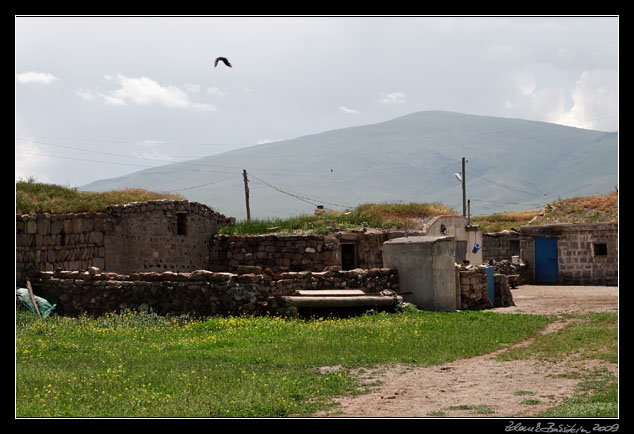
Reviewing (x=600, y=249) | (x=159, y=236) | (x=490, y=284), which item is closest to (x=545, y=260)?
(x=600, y=249)

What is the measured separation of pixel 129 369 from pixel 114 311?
690 centimetres

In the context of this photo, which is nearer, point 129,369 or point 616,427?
point 616,427

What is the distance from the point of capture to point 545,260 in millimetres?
35344

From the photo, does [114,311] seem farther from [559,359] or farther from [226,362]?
[559,359]

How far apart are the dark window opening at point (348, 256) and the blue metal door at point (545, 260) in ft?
37.1

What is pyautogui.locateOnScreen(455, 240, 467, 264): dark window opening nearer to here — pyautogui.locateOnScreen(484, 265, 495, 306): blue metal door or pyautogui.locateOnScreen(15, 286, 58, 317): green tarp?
pyautogui.locateOnScreen(484, 265, 495, 306): blue metal door

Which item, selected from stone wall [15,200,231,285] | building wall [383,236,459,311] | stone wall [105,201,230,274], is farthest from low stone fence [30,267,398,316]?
stone wall [105,201,230,274]

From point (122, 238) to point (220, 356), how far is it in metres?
13.6

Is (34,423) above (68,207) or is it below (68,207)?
below

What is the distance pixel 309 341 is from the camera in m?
13.9

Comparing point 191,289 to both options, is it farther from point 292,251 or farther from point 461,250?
point 461,250

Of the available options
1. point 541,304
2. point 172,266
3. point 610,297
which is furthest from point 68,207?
point 610,297

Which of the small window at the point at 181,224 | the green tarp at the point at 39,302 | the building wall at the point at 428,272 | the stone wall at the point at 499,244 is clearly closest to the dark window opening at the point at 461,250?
the stone wall at the point at 499,244

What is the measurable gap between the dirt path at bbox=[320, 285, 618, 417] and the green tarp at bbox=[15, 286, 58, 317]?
10553 millimetres
